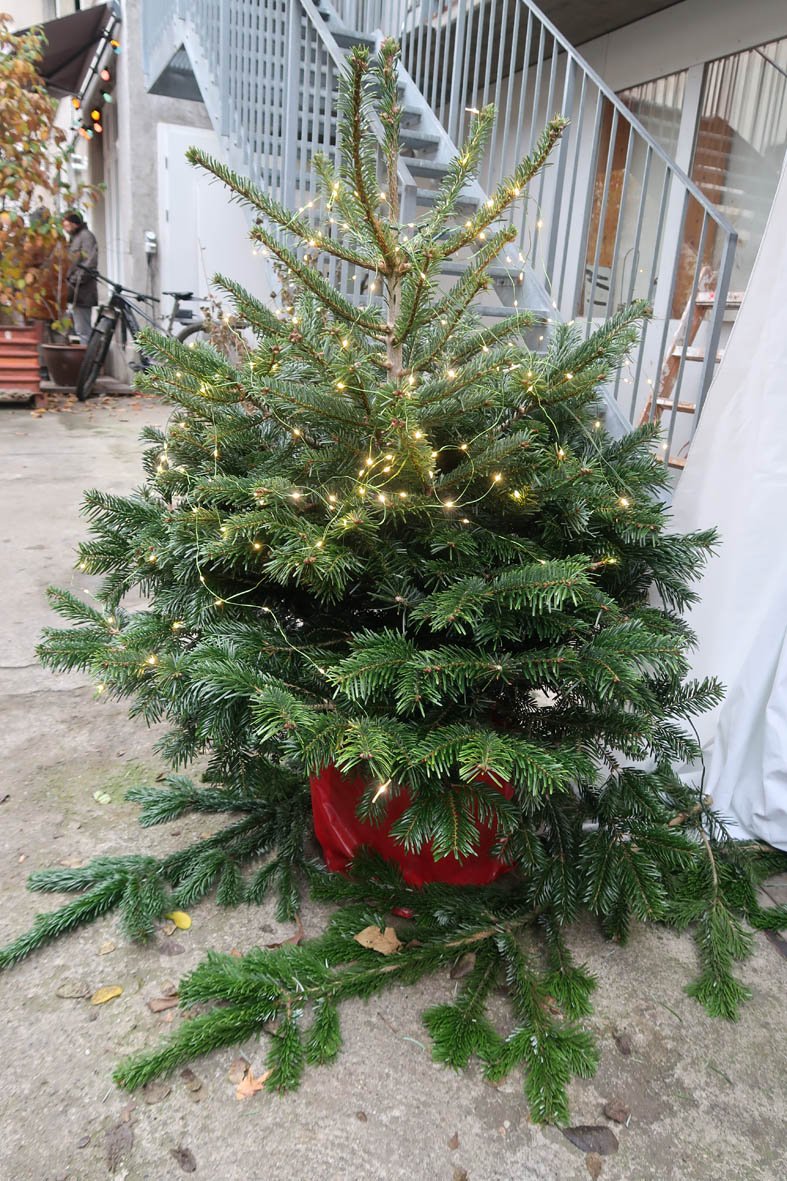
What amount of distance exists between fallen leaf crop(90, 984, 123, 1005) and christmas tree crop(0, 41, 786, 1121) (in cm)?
12

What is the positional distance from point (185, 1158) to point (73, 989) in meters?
0.48

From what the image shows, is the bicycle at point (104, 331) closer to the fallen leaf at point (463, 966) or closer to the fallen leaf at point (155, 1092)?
the fallen leaf at point (463, 966)

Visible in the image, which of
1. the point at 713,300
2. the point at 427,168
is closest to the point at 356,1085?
the point at 713,300

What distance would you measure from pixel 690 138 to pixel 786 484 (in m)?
4.17

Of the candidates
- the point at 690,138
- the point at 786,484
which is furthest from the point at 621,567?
the point at 690,138

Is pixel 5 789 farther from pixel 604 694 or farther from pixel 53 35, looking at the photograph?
pixel 53 35

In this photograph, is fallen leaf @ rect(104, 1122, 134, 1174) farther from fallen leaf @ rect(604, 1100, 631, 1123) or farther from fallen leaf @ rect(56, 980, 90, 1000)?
fallen leaf @ rect(604, 1100, 631, 1123)

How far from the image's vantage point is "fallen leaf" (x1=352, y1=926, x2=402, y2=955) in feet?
5.81

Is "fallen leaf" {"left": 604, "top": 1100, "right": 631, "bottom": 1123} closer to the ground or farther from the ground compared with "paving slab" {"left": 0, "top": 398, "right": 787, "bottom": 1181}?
farther from the ground

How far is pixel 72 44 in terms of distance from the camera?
11.0 metres

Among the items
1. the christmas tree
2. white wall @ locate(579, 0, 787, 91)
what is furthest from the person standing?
the christmas tree

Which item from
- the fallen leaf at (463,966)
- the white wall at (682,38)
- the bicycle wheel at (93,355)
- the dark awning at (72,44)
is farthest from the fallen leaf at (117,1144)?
the dark awning at (72,44)

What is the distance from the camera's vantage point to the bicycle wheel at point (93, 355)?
862 cm

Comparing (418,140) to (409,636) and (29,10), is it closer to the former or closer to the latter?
(409,636)
